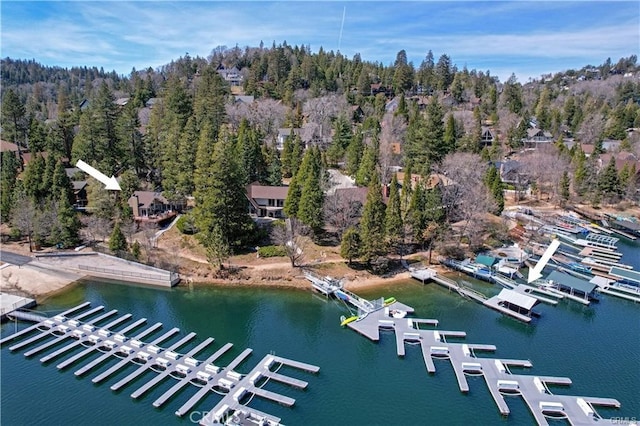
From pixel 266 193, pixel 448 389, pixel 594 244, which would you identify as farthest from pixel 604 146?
pixel 448 389

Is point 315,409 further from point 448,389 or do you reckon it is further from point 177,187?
point 177,187

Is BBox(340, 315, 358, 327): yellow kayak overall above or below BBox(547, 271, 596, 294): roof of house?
below

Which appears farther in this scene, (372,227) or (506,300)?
(372,227)

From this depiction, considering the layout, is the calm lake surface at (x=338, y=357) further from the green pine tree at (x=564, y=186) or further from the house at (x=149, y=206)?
the green pine tree at (x=564, y=186)

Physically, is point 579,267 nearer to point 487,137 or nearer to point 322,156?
point 322,156

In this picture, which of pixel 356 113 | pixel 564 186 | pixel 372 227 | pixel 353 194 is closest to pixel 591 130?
pixel 564 186

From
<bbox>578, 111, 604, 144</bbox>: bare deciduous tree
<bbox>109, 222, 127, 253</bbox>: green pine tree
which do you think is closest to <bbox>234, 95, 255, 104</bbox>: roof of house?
<bbox>109, 222, 127, 253</bbox>: green pine tree

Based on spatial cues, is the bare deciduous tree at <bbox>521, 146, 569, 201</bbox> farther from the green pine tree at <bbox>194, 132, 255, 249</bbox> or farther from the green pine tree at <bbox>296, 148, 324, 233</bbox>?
the green pine tree at <bbox>194, 132, 255, 249</bbox>
